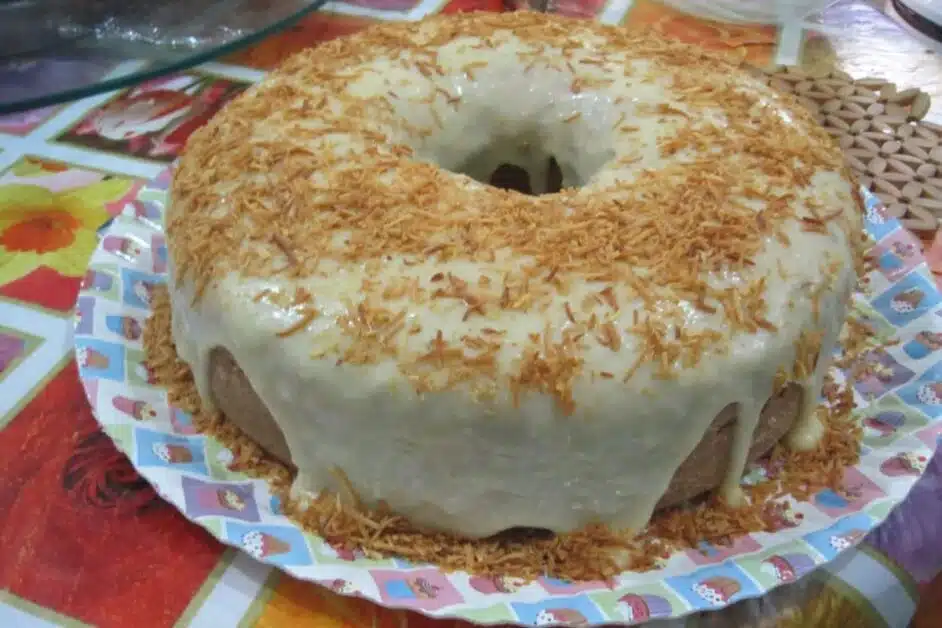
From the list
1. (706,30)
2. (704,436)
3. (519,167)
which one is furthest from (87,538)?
(706,30)

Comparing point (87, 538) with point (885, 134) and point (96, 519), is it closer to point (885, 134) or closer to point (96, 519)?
point (96, 519)

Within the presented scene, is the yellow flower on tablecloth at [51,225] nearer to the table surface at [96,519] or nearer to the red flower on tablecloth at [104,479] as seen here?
the table surface at [96,519]

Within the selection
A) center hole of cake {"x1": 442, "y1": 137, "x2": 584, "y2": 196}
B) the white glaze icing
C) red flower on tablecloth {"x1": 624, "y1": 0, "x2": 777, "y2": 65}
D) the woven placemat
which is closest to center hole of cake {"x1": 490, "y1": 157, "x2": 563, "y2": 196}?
center hole of cake {"x1": 442, "y1": 137, "x2": 584, "y2": 196}

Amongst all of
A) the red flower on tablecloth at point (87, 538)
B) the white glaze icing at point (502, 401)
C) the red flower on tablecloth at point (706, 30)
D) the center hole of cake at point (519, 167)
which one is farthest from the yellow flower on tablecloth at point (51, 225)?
the red flower on tablecloth at point (706, 30)

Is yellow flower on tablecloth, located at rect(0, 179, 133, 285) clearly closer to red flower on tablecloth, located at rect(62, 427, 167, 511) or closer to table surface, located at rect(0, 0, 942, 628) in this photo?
table surface, located at rect(0, 0, 942, 628)

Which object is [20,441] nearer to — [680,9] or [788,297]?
[788,297]
